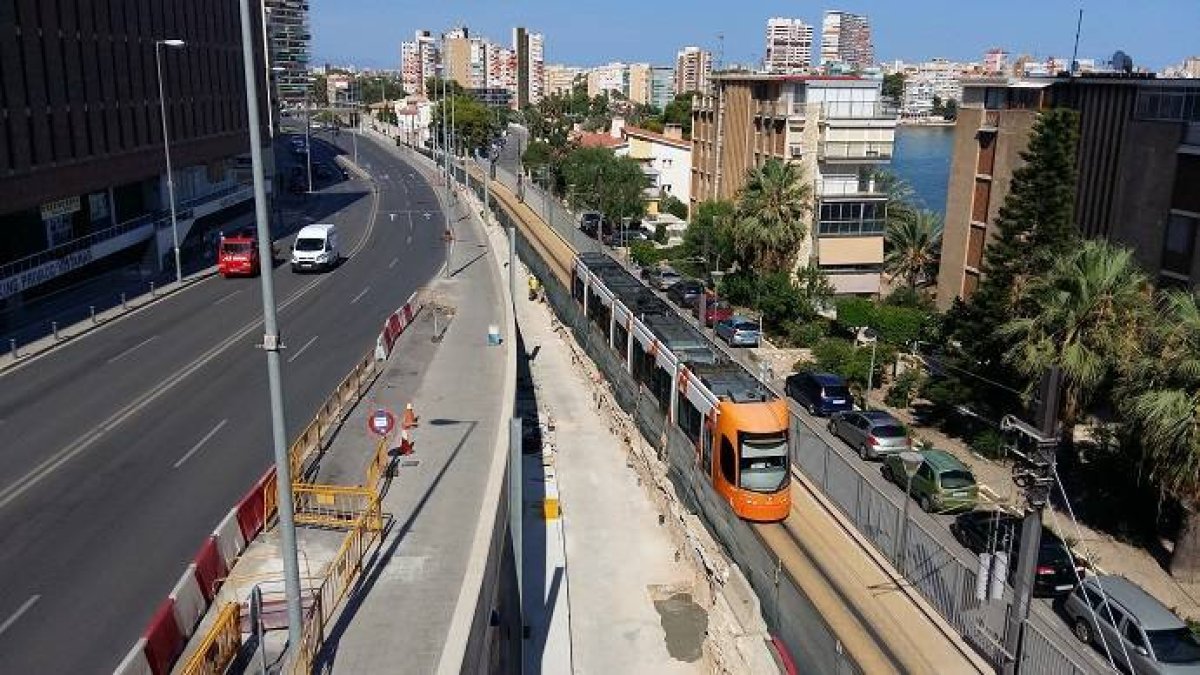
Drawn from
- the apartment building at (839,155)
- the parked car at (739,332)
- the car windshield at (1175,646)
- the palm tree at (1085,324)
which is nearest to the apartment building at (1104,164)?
the palm tree at (1085,324)

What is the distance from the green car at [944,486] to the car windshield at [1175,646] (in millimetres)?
7828

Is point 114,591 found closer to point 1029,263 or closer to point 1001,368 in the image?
point 1001,368

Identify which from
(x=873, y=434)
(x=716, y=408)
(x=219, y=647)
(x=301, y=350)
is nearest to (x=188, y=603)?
(x=219, y=647)

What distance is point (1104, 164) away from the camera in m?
35.3

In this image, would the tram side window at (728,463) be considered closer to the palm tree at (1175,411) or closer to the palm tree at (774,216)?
the palm tree at (1175,411)

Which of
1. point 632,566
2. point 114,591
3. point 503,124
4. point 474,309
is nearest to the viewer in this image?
point 114,591

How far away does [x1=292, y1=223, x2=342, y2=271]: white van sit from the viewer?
163 ft

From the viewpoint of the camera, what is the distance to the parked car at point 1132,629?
17094 mm

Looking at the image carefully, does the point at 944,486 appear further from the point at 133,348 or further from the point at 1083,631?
the point at 133,348

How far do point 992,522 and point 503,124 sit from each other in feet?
584

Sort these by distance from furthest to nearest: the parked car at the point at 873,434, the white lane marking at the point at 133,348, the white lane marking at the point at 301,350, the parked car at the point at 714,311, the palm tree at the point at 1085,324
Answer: the parked car at the point at 714,311, the white lane marking at the point at 301,350, the white lane marking at the point at 133,348, the parked car at the point at 873,434, the palm tree at the point at 1085,324

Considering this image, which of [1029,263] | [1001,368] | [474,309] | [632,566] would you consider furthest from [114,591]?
[1029,263]

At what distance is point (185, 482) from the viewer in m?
20.8

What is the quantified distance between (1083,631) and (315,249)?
41.5 m
